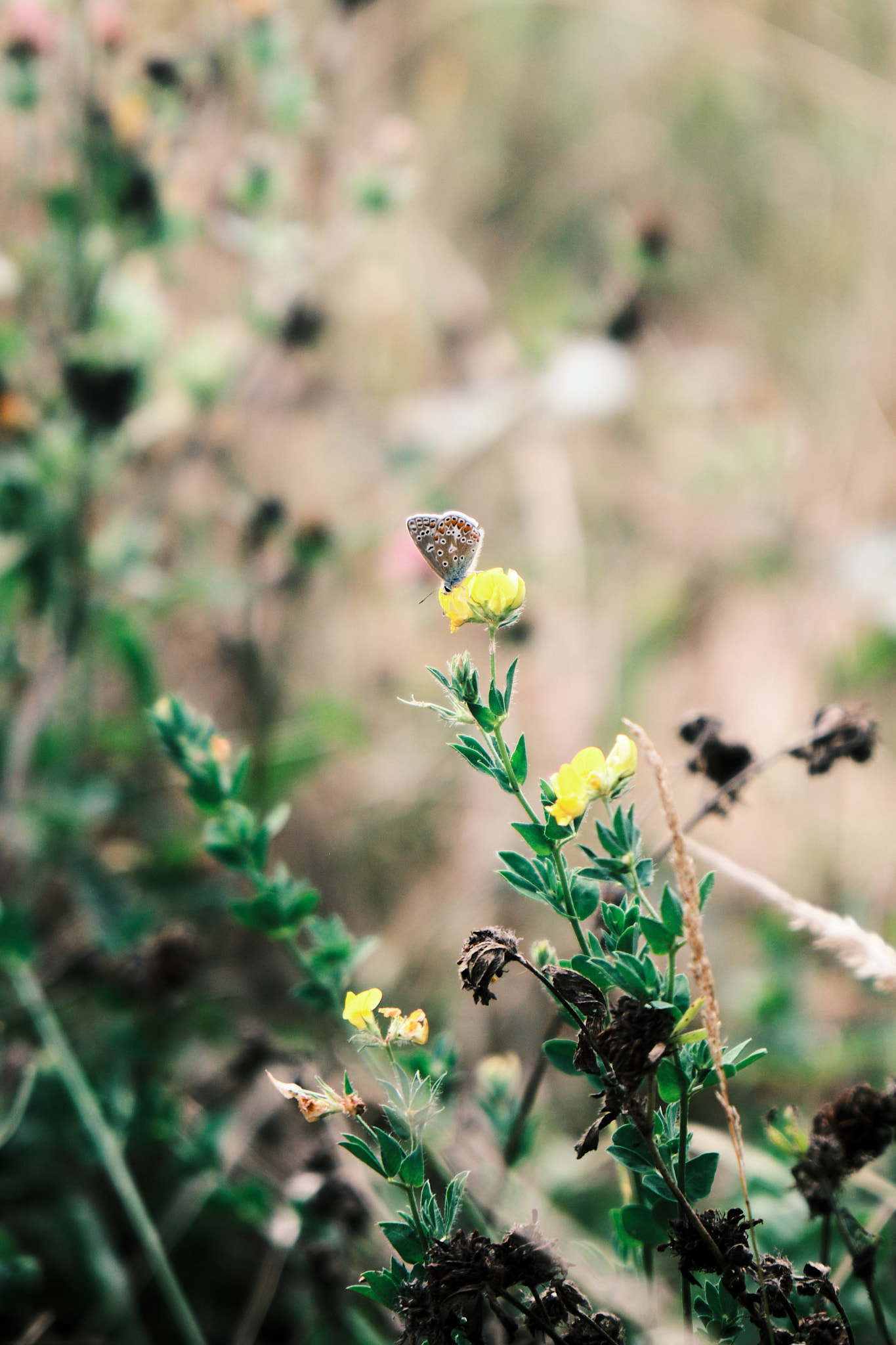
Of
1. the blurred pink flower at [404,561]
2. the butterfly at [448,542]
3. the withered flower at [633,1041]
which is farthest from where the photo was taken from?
the blurred pink flower at [404,561]

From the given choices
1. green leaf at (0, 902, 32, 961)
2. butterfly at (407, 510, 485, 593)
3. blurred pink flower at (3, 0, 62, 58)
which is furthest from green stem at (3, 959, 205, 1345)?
blurred pink flower at (3, 0, 62, 58)

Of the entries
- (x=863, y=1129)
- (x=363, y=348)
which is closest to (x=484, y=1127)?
(x=863, y=1129)

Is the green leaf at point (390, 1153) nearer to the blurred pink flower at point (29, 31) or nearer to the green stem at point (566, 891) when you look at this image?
the green stem at point (566, 891)

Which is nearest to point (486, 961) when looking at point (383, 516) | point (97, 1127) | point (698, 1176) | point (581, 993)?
point (581, 993)

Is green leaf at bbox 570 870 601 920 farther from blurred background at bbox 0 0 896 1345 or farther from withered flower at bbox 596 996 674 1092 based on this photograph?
blurred background at bbox 0 0 896 1345

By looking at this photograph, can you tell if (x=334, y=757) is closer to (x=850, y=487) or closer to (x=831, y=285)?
(x=850, y=487)

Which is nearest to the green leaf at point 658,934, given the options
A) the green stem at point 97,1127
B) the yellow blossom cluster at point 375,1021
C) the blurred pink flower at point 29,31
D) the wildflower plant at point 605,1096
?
the wildflower plant at point 605,1096

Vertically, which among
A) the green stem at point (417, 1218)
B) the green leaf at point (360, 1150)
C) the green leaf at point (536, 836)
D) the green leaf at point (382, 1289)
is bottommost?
the green leaf at point (382, 1289)
